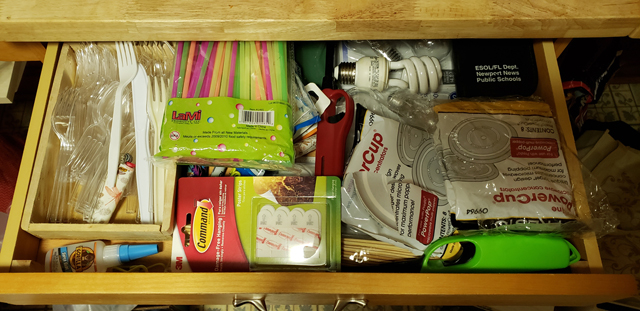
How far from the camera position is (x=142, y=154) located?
0.69m

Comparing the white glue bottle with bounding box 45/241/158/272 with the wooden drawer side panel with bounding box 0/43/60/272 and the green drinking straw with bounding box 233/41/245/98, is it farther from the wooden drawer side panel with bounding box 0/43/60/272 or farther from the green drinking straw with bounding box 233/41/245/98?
the green drinking straw with bounding box 233/41/245/98

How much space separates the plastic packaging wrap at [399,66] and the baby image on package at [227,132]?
0.18 m

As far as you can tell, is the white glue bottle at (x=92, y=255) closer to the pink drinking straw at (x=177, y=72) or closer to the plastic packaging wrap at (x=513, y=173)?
the pink drinking straw at (x=177, y=72)

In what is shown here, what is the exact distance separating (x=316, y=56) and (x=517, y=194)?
17.8 inches

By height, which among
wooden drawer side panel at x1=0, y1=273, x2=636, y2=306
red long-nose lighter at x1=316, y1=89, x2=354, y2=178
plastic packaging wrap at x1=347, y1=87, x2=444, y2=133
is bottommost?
wooden drawer side panel at x1=0, y1=273, x2=636, y2=306

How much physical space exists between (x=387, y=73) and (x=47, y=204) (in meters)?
0.67

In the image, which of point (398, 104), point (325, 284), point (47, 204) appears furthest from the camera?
point (398, 104)

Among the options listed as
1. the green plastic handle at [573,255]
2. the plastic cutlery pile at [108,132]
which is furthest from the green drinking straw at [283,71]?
the green plastic handle at [573,255]

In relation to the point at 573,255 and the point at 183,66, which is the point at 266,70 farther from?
the point at 573,255

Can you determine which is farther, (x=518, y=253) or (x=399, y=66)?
(x=399, y=66)

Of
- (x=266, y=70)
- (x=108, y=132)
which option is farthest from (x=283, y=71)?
(x=108, y=132)

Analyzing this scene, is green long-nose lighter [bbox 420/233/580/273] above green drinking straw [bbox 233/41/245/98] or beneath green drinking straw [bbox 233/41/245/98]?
beneath

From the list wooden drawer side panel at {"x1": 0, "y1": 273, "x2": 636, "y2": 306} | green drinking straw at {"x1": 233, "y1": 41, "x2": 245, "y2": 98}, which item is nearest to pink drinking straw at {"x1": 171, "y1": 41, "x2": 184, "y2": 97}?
green drinking straw at {"x1": 233, "y1": 41, "x2": 245, "y2": 98}

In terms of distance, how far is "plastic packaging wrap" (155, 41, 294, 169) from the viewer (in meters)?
0.63
